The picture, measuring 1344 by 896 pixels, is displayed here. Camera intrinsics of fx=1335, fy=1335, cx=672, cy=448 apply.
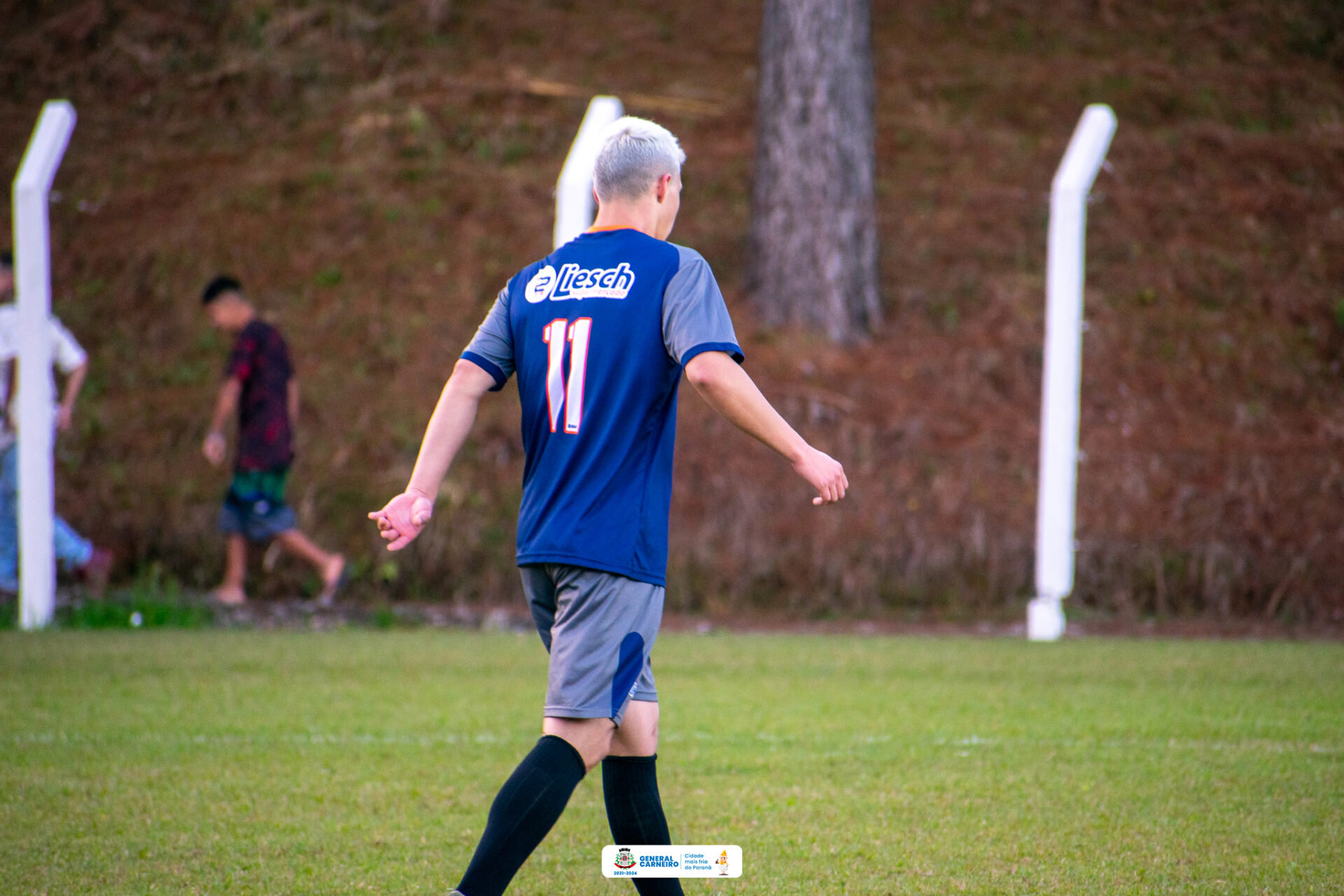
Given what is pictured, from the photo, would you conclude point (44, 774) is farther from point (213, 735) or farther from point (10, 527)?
point (10, 527)

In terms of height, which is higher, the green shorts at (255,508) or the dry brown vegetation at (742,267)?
the dry brown vegetation at (742,267)

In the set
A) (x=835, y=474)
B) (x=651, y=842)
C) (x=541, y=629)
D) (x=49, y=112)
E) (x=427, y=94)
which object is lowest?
(x=651, y=842)

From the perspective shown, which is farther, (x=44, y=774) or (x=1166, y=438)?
(x=1166, y=438)

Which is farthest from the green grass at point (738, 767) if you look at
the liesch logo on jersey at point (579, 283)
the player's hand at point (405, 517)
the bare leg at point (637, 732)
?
the liesch logo on jersey at point (579, 283)

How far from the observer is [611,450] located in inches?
118

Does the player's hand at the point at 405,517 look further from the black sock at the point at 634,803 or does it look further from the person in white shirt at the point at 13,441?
the person in white shirt at the point at 13,441

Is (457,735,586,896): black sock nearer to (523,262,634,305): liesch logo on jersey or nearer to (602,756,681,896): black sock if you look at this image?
(602,756,681,896): black sock

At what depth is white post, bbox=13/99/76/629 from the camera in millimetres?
8375

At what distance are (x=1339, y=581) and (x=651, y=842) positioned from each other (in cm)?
754

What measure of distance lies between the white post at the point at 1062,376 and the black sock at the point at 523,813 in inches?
244

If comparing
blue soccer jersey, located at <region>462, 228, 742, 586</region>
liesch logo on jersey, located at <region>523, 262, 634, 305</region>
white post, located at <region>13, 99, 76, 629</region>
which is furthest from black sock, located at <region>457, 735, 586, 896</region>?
white post, located at <region>13, 99, 76, 629</region>

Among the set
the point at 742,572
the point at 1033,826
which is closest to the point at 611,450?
the point at 1033,826

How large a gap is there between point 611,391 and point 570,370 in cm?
11

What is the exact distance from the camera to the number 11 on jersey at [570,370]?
119 inches
